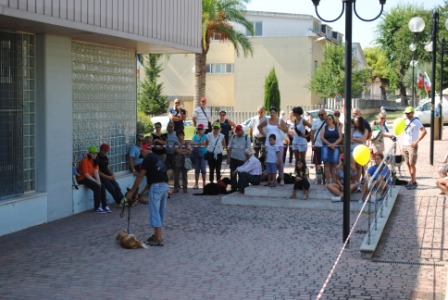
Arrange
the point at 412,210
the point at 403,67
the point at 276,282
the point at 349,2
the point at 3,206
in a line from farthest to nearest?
the point at 403,67 < the point at 412,210 < the point at 3,206 < the point at 349,2 < the point at 276,282

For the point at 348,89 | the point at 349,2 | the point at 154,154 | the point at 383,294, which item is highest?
the point at 349,2

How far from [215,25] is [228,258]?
28.6 meters

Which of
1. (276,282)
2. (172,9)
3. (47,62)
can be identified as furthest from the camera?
(172,9)

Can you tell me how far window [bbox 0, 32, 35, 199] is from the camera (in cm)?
1220

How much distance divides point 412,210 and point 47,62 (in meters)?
7.81

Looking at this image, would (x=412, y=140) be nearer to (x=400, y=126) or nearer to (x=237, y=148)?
(x=400, y=126)

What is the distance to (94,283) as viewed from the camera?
8.79 m

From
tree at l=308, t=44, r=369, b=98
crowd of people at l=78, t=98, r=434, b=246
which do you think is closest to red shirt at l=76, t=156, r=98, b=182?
crowd of people at l=78, t=98, r=434, b=246

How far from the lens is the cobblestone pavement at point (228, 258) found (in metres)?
8.54

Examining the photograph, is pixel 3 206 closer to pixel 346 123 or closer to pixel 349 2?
pixel 346 123

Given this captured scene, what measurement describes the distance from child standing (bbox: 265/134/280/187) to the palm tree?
21.1 metres

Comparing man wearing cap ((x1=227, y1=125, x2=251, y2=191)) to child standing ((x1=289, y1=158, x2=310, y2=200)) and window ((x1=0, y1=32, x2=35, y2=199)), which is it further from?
window ((x1=0, y1=32, x2=35, y2=199))

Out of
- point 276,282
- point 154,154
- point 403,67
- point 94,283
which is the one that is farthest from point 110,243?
point 403,67

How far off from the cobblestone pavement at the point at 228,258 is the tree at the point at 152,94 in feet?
144
